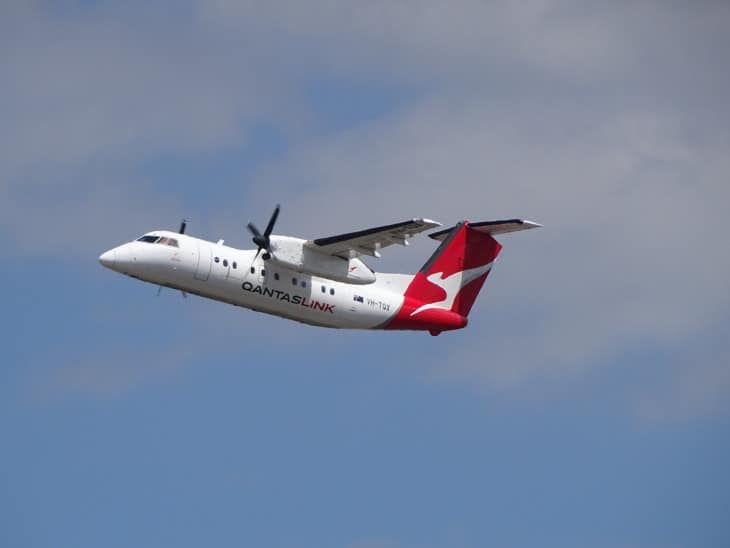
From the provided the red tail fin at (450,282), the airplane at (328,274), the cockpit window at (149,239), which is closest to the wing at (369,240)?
the airplane at (328,274)

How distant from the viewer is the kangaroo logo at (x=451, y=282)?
4068 cm

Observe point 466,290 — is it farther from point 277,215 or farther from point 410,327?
point 277,215

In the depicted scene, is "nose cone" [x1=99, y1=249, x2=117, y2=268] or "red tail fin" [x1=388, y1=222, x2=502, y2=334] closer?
"nose cone" [x1=99, y1=249, x2=117, y2=268]

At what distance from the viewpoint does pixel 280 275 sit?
37688mm

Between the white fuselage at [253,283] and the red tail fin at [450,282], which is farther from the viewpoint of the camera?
the red tail fin at [450,282]

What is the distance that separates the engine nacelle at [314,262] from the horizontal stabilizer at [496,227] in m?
4.22

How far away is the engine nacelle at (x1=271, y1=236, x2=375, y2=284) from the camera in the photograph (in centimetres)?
3759

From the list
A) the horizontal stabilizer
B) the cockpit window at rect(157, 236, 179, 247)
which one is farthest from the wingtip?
the cockpit window at rect(157, 236, 179, 247)

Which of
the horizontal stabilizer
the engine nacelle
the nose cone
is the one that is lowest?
the nose cone

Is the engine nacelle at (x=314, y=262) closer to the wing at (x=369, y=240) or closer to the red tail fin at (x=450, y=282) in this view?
the wing at (x=369, y=240)

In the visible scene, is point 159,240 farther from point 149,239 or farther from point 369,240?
point 369,240

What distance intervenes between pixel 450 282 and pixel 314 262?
198 inches

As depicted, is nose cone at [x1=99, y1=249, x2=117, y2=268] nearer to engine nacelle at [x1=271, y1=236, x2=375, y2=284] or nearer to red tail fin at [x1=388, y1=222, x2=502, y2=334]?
engine nacelle at [x1=271, y1=236, x2=375, y2=284]

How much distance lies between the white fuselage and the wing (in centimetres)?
100
